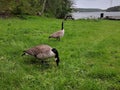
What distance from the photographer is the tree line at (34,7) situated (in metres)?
28.9

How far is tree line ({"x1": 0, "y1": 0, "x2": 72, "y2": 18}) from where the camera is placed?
2894cm

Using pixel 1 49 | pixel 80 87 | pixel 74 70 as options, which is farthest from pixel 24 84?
pixel 1 49

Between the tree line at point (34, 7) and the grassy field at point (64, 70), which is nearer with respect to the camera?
the grassy field at point (64, 70)

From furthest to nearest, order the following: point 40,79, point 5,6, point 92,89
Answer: point 5,6
point 40,79
point 92,89

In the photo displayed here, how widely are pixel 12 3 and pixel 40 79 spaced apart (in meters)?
24.6

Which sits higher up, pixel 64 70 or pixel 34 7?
pixel 64 70

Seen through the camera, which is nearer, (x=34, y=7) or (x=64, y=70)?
(x=64, y=70)

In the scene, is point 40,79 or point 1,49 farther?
point 1,49

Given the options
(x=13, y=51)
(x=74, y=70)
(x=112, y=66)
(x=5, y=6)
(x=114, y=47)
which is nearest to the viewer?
(x=74, y=70)

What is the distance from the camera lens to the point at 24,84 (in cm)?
590

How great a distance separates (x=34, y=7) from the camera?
1289 inches

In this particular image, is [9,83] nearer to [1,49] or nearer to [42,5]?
[1,49]

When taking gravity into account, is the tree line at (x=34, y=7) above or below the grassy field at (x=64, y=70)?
below

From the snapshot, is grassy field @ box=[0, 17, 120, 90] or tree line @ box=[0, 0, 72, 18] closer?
grassy field @ box=[0, 17, 120, 90]
